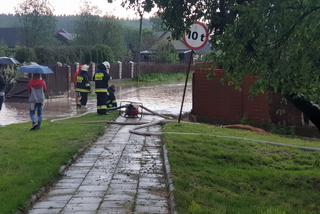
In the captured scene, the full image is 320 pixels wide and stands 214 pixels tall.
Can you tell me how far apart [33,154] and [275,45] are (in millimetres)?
4480

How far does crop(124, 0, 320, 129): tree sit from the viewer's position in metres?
6.41

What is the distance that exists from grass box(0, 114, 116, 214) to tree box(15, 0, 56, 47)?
38.6m

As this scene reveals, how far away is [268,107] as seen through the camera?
17344 millimetres

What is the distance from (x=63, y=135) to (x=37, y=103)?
7.44 ft

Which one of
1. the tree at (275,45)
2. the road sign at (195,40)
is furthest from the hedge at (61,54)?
the tree at (275,45)

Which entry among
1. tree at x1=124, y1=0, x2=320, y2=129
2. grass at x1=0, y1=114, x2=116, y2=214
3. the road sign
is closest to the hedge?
grass at x1=0, y1=114, x2=116, y2=214

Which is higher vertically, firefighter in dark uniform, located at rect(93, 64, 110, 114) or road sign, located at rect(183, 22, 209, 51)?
road sign, located at rect(183, 22, 209, 51)

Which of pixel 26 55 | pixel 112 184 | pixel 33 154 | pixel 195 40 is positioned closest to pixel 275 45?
pixel 112 184

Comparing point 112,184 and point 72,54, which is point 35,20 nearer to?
point 72,54

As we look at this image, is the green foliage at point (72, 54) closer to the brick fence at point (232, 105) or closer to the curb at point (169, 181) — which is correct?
the brick fence at point (232, 105)

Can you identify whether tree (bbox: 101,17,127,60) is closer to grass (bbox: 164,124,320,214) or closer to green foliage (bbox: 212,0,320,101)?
grass (bbox: 164,124,320,214)

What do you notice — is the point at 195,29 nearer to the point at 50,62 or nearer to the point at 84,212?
the point at 84,212

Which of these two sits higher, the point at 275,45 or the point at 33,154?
the point at 275,45

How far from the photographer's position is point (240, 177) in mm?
8523
